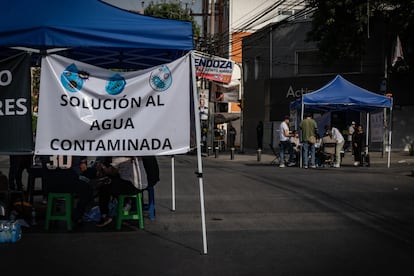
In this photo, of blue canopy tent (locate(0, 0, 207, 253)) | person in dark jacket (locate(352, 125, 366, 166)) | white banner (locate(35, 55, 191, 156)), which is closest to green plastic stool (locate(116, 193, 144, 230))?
white banner (locate(35, 55, 191, 156))

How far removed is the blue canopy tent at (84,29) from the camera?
658 centimetres

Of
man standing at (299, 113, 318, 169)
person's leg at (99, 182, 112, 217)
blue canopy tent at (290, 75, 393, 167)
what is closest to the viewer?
person's leg at (99, 182, 112, 217)

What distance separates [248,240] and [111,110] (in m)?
2.56

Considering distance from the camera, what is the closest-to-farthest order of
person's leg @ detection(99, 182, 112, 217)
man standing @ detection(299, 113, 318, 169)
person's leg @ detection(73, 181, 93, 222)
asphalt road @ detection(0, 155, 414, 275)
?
asphalt road @ detection(0, 155, 414, 275), person's leg @ detection(73, 181, 93, 222), person's leg @ detection(99, 182, 112, 217), man standing @ detection(299, 113, 318, 169)

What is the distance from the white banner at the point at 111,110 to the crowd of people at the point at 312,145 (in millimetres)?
12388

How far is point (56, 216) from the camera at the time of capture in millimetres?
8117

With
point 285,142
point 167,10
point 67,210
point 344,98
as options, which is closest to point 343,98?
point 344,98

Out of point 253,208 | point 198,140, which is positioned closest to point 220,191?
point 253,208

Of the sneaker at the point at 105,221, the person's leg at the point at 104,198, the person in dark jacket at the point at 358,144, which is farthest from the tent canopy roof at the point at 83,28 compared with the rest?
the person in dark jacket at the point at 358,144

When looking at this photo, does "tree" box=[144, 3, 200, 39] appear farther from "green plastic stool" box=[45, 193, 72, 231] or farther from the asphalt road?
"green plastic stool" box=[45, 193, 72, 231]

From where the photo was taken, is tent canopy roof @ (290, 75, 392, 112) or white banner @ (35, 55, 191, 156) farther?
tent canopy roof @ (290, 75, 392, 112)

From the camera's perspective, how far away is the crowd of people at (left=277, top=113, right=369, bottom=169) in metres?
18.9

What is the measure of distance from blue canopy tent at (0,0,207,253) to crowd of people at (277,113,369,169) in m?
12.5

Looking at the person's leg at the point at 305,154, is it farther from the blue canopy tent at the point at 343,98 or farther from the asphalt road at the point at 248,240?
the asphalt road at the point at 248,240
